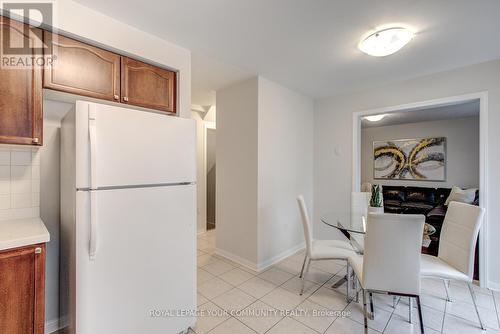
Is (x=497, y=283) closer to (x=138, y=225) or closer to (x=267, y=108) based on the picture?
(x=267, y=108)

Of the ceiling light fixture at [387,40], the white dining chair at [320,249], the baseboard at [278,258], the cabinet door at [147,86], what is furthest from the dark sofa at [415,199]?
the cabinet door at [147,86]

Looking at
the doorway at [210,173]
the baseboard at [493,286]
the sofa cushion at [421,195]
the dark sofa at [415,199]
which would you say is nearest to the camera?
the baseboard at [493,286]

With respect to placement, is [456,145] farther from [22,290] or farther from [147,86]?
[22,290]

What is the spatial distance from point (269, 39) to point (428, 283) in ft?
10.1

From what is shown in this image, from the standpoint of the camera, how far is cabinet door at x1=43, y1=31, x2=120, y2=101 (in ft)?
4.99

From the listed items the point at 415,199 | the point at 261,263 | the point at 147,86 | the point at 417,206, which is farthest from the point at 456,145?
→ the point at 147,86

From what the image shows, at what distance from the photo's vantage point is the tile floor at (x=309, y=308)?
1.84 m

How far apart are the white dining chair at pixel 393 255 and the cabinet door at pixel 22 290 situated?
82.5 inches

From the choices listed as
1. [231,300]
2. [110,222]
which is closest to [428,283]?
A: [231,300]

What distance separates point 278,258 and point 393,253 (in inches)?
70.6

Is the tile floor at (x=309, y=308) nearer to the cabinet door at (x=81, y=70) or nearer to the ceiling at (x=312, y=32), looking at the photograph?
the cabinet door at (x=81, y=70)

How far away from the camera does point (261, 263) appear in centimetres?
292

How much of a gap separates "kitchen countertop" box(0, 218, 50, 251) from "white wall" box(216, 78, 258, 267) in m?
2.02

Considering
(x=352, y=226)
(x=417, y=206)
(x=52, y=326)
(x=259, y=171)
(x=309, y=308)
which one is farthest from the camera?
(x=417, y=206)
